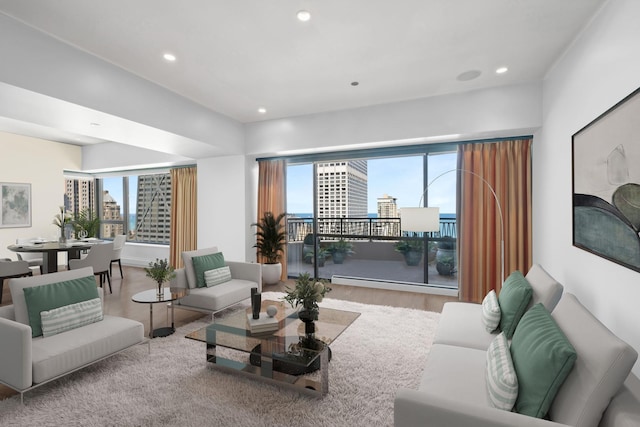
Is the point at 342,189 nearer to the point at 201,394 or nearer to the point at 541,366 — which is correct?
the point at 201,394

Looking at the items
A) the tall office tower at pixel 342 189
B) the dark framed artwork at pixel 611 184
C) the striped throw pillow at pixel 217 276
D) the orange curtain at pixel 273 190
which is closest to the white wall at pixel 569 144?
the dark framed artwork at pixel 611 184

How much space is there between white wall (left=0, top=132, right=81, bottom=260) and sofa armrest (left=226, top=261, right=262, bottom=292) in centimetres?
529

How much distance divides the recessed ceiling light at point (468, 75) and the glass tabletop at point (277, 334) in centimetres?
299

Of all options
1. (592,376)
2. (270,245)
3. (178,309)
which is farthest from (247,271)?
(592,376)

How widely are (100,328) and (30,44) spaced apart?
2.53 meters

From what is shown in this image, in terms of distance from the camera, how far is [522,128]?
3832 mm

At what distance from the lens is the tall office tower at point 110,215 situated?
308 inches

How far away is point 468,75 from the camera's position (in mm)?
3561

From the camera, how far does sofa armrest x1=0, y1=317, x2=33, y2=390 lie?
1959 mm

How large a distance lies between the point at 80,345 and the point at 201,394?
975mm

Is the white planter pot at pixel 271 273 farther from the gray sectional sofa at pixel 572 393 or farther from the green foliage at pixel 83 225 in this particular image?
the green foliage at pixel 83 225

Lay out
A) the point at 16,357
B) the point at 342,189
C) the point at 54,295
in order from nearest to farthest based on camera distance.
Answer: the point at 16,357
the point at 54,295
the point at 342,189

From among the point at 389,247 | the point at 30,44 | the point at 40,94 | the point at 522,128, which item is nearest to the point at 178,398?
the point at 40,94

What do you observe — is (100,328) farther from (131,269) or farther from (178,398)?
(131,269)
